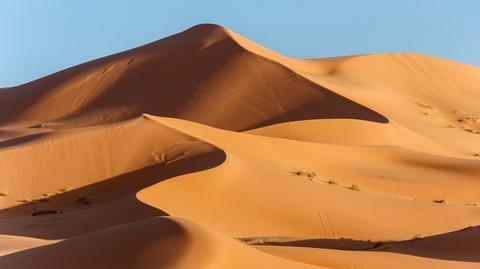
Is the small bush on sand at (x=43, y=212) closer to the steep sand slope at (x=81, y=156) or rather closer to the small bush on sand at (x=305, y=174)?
the steep sand slope at (x=81, y=156)

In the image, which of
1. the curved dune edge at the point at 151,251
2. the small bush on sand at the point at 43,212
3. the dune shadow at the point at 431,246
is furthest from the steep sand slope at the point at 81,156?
the curved dune edge at the point at 151,251

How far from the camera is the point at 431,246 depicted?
10.9 m

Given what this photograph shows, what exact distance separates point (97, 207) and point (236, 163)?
117 inches

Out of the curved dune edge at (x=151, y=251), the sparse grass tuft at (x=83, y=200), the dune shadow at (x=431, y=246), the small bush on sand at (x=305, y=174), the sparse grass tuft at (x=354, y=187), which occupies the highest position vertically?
the curved dune edge at (x=151, y=251)

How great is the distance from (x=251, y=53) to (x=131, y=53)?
20.8ft

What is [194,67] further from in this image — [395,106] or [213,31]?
[395,106]

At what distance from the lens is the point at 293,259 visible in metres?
8.81

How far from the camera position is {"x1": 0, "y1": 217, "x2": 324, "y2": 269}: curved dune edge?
7086mm

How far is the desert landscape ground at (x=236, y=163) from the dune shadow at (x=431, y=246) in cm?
3

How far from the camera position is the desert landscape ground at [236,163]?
8953 millimetres

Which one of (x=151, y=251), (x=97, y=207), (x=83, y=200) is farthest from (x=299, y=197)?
(x=151, y=251)

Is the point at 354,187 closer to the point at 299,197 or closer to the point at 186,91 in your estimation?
the point at 299,197

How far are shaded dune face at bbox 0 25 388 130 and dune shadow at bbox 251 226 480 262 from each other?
16.6m

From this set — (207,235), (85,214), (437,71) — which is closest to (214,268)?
(207,235)
